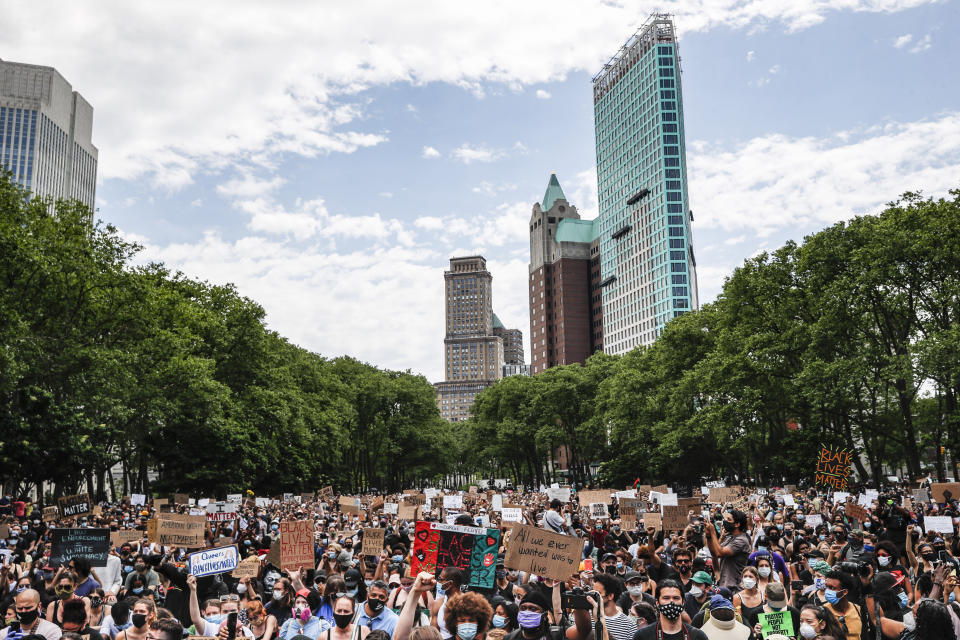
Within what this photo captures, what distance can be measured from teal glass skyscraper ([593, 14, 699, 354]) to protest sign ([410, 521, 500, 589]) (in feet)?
432

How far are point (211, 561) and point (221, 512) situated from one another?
17.7 meters

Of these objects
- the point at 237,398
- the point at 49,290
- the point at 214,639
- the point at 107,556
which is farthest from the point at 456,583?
the point at 237,398

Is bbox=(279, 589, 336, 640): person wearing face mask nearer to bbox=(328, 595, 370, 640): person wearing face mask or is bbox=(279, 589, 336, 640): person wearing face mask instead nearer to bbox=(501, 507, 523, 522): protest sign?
bbox=(328, 595, 370, 640): person wearing face mask

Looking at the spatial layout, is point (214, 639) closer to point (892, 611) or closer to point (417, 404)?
point (892, 611)

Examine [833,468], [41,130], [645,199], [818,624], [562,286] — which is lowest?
[818,624]

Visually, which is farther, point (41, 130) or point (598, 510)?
point (41, 130)

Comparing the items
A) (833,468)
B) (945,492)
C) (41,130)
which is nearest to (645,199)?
(41,130)

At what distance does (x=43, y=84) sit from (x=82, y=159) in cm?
1607

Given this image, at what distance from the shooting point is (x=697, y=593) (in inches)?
333

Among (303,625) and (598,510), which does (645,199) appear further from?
(303,625)

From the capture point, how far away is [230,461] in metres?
43.0

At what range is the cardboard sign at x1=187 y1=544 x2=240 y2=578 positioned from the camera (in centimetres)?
932

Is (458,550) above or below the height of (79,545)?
above

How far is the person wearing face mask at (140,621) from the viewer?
23.4ft
